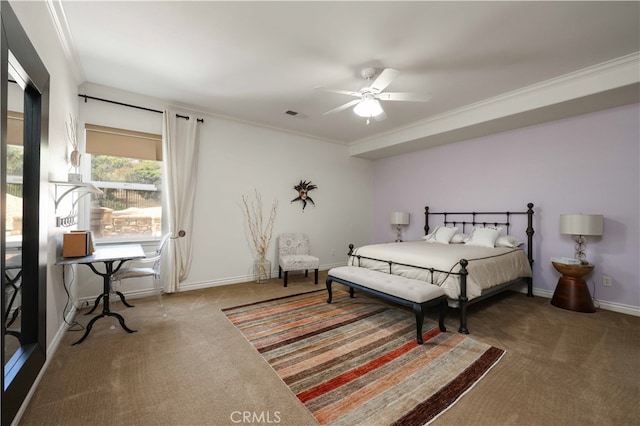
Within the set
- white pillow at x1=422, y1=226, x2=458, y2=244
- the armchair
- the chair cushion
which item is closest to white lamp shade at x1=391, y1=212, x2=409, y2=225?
white pillow at x1=422, y1=226, x2=458, y2=244

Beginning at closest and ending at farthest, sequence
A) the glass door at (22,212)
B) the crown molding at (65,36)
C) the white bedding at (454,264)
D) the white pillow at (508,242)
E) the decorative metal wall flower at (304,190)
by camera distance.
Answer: the glass door at (22,212)
the crown molding at (65,36)
the white bedding at (454,264)
the white pillow at (508,242)
the decorative metal wall flower at (304,190)

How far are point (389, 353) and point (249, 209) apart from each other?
3.20 m

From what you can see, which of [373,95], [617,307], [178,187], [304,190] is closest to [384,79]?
[373,95]

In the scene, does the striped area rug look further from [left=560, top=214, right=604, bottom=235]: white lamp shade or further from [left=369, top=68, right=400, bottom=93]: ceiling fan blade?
[left=369, top=68, right=400, bottom=93]: ceiling fan blade

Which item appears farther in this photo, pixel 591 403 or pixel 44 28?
pixel 44 28

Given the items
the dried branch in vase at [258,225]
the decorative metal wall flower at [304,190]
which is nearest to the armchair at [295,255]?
the dried branch in vase at [258,225]

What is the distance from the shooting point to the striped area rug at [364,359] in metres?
1.67

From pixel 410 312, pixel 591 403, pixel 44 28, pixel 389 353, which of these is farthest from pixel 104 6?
pixel 591 403

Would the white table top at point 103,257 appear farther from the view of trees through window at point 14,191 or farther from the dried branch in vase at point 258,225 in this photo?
the dried branch in vase at point 258,225

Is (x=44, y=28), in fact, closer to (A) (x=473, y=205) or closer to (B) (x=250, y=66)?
(B) (x=250, y=66)

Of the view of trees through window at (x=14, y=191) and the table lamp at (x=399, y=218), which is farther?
the table lamp at (x=399, y=218)

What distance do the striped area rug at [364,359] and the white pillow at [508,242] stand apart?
1.91 metres

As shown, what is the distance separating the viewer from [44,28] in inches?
76.5

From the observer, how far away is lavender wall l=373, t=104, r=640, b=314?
318cm
